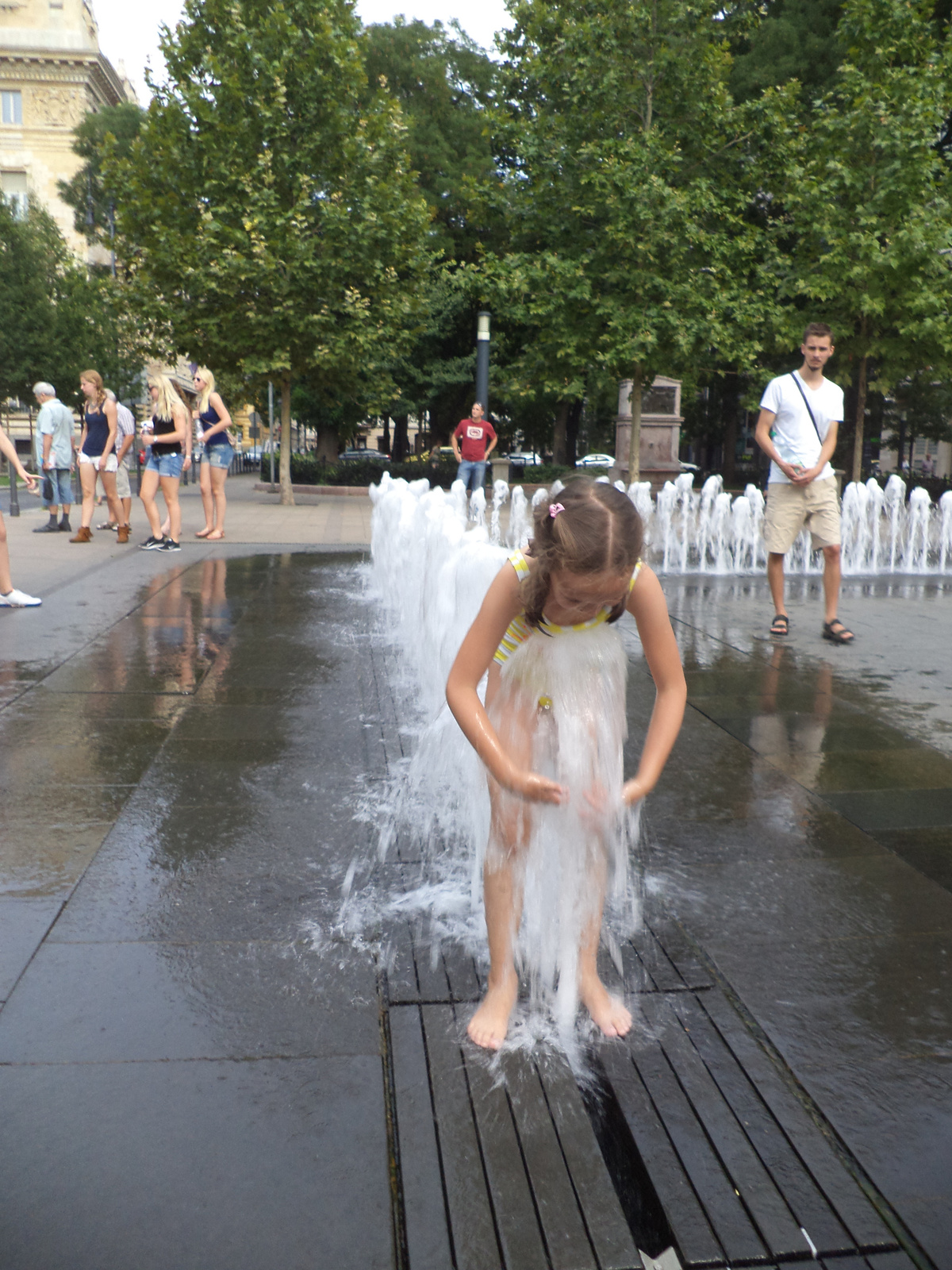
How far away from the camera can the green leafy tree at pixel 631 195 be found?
65.1ft

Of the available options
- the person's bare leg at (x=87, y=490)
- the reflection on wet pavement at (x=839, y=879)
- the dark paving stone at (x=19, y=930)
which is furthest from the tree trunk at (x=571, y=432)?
the dark paving stone at (x=19, y=930)

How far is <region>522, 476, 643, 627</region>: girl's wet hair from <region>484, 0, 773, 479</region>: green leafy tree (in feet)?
60.0

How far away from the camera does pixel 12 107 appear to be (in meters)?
54.5

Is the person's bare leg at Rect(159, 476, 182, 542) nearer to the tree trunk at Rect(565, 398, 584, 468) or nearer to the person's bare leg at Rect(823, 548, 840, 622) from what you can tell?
the person's bare leg at Rect(823, 548, 840, 622)

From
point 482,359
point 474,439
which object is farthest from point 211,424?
point 482,359

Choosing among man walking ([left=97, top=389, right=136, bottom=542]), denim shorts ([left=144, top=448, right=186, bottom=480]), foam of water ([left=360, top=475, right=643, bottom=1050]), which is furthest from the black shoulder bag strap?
man walking ([left=97, top=389, right=136, bottom=542])

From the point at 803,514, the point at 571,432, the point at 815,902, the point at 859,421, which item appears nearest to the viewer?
the point at 815,902

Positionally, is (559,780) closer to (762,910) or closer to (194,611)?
(762,910)

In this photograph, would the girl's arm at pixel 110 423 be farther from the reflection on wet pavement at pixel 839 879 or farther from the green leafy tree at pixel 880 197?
the green leafy tree at pixel 880 197

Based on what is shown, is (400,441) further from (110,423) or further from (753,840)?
(753,840)

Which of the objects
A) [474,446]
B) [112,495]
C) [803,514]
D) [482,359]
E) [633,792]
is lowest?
[633,792]

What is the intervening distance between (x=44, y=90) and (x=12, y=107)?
1818 millimetres

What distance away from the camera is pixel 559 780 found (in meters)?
2.50

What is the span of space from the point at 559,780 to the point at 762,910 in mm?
970
